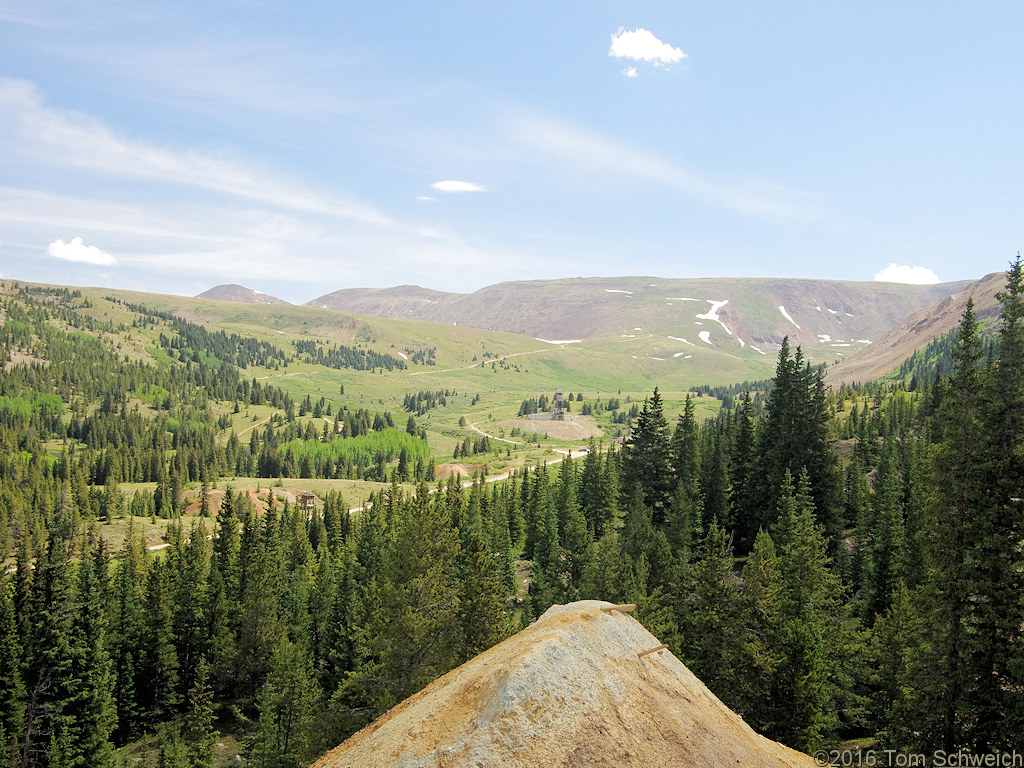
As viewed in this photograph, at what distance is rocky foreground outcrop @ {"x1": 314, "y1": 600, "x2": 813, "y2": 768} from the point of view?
12.6 m

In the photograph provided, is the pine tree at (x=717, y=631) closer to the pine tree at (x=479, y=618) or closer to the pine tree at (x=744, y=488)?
the pine tree at (x=479, y=618)

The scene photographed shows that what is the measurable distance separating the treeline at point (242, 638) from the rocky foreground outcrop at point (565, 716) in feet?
69.9

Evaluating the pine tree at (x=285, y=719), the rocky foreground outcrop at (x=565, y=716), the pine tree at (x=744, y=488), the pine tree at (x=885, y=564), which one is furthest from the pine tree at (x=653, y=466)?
the rocky foreground outcrop at (x=565, y=716)

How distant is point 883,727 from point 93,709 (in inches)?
2502

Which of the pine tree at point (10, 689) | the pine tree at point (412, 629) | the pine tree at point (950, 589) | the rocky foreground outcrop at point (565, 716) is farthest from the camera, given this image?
the pine tree at point (10, 689)

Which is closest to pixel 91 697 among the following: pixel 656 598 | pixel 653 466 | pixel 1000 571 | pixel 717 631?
pixel 656 598

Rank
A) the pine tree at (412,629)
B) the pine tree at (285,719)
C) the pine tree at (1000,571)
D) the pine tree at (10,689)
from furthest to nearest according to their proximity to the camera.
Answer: the pine tree at (10,689)
the pine tree at (285,719)
the pine tree at (412,629)
the pine tree at (1000,571)

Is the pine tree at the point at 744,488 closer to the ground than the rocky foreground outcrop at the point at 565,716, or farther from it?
closer to the ground

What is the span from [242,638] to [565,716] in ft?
206

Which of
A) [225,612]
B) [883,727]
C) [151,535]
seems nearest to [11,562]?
[151,535]

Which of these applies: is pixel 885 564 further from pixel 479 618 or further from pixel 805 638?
pixel 479 618

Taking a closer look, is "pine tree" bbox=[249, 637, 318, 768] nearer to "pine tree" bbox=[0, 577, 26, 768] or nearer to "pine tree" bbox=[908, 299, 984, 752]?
"pine tree" bbox=[0, 577, 26, 768]

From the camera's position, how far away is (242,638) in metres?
64.6

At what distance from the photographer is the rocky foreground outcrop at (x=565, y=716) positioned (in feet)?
41.4
